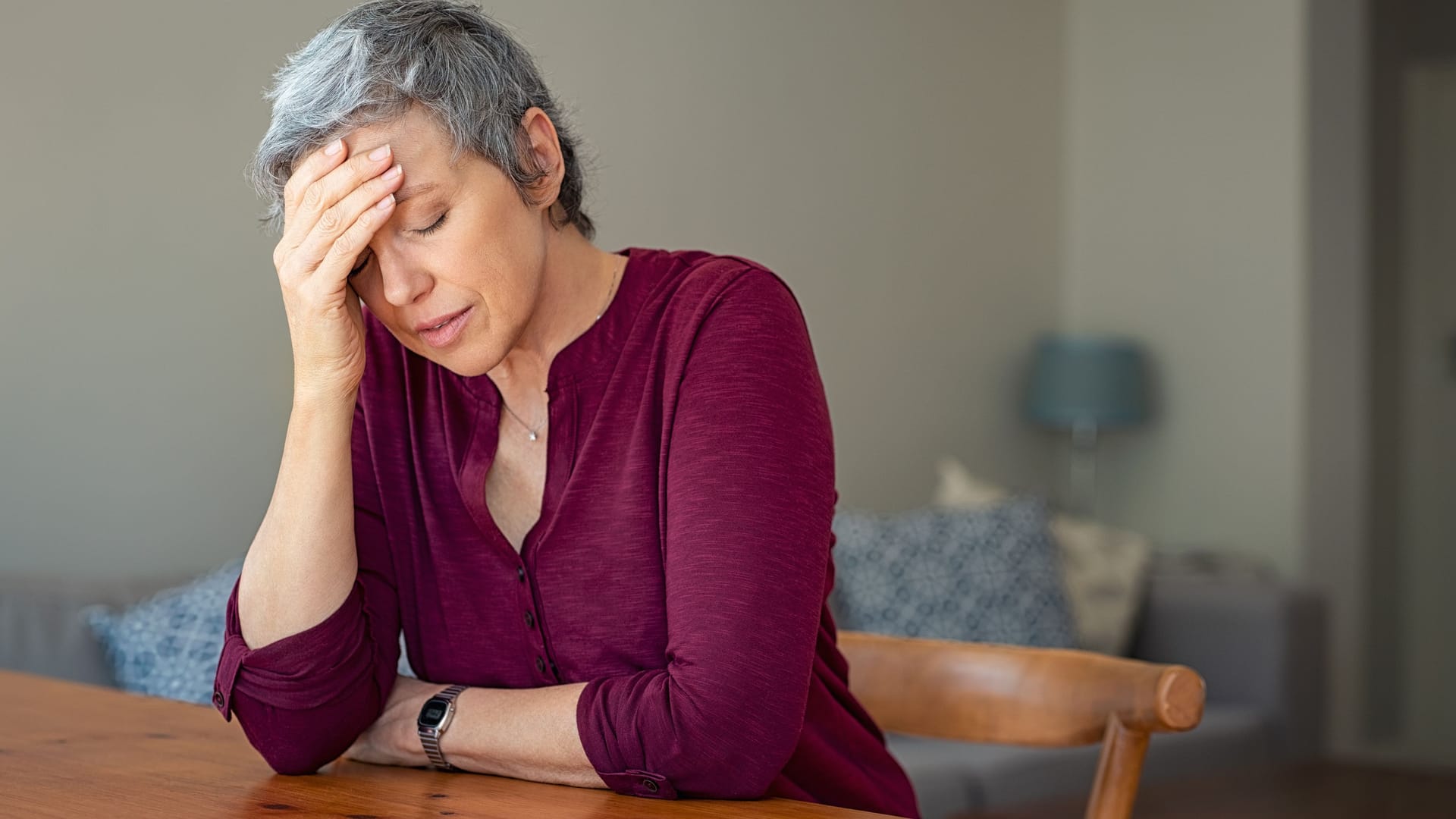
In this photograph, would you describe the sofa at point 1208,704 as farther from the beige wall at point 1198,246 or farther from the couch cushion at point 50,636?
the beige wall at point 1198,246

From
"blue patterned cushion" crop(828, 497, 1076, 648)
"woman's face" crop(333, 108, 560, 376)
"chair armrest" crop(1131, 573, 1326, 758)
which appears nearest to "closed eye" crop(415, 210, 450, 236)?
"woman's face" crop(333, 108, 560, 376)

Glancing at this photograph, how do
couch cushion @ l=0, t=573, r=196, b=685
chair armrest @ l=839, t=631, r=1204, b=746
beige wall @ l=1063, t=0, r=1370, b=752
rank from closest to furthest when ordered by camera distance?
1. chair armrest @ l=839, t=631, r=1204, b=746
2. couch cushion @ l=0, t=573, r=196, b=685
3. beige wall @ l=1063, t=0, r=1370, b=752

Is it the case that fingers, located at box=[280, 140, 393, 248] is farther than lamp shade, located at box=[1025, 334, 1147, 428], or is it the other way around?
lamp shade, located at box=[1025, 334, 1147, 428]

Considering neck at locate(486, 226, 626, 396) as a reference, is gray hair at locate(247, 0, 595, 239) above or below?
above

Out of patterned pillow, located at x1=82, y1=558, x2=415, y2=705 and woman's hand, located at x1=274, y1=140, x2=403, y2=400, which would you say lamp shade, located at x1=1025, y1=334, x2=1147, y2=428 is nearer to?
patterned pillow, located at x1=82, y1=558, x2=415, y2=705

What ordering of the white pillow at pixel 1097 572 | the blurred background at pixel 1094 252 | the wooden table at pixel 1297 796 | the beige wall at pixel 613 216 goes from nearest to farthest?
the beige wall at pixel 613 216
the wooden table at pixel 1297 796
the blurred background at pixel 1094 252
the white pillow at pixel 1097 572

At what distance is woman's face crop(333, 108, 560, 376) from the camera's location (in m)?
1.18

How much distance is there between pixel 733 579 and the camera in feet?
3.74

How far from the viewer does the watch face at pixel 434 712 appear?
3.93 feet

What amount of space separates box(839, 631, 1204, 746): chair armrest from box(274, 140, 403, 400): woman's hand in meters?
0.58

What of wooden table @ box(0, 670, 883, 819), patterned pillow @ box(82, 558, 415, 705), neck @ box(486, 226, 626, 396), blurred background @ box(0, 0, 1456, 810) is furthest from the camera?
blurred background @ box(0, 0, 1456, 810)

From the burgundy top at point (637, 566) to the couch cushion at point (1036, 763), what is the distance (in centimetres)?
157

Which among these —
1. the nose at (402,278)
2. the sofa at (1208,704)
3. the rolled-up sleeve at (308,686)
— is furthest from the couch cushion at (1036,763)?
the nose at (402,278)

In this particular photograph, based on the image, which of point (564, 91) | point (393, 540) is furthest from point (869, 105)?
point (393, 540)
